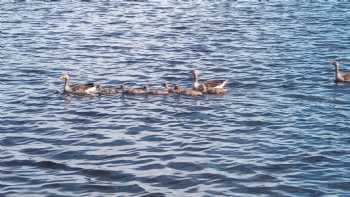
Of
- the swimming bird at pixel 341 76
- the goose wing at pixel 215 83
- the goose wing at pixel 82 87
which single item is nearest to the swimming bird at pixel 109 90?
the goose wing at pixel 82 87

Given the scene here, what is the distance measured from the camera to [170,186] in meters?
18.7

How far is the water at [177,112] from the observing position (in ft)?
63.3

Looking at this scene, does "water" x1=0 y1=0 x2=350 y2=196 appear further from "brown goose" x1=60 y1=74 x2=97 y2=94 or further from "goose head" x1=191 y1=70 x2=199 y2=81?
"goose head" x1=191 y1=70 x2=199 y2=81

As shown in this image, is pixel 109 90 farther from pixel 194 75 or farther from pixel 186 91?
pixel 194 75

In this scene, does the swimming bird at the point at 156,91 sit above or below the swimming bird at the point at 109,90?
below

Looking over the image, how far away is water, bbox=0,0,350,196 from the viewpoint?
1930 centimetres

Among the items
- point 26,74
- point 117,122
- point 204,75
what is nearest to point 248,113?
point 117,122

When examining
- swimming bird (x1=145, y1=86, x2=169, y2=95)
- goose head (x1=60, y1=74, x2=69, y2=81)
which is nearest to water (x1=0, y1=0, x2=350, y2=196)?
swimming bird (x1=145, y1=86, x2=169, y2=95)

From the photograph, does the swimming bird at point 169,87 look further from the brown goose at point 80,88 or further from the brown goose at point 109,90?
the brown goose at point 80,88

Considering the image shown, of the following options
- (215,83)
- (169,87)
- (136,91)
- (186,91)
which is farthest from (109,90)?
(215,83)

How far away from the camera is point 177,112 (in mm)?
26125

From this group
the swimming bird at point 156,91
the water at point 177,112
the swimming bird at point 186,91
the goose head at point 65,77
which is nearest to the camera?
the water at point 177,112

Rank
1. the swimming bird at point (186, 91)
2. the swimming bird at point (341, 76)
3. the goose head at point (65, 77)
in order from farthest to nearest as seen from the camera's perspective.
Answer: the swimming bird at point (341, 76)
the goose head at point (65, 77)
the swimming bird at point (186, 91)

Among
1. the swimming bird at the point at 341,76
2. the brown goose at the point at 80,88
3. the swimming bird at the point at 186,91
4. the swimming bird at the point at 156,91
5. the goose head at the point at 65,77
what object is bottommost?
the swimming bird at the point at 341,76
